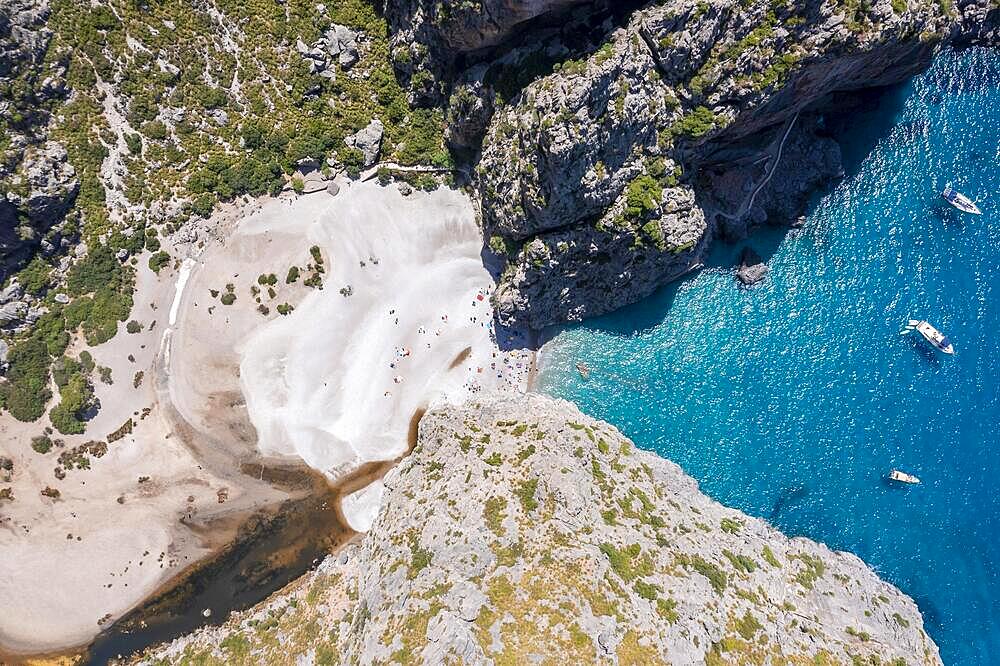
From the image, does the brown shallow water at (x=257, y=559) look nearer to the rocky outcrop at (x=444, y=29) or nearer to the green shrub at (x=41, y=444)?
the green shrub at (x=41, y=444)

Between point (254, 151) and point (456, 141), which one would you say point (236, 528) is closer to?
point (254, 151)

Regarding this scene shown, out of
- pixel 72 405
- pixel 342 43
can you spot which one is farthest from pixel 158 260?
pixel 342 43

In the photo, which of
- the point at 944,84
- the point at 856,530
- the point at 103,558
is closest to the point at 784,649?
the point at 856,530

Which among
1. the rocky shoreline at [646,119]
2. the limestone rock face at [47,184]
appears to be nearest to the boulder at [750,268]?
the rocky shoreline at [646,119]

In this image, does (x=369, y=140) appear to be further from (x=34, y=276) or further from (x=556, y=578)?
(x=556, y=578)

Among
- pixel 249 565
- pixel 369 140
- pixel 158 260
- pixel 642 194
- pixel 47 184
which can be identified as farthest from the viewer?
pixel 249 565

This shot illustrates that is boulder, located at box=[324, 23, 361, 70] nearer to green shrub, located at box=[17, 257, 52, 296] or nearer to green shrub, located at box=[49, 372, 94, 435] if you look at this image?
green shrub, located at box=[17, 257, 52, 296]
